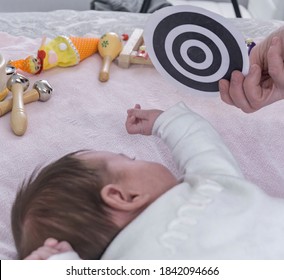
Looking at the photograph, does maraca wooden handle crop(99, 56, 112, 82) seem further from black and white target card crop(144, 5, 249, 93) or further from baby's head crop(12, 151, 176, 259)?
baby's head crop(12, 151, 176, 259)

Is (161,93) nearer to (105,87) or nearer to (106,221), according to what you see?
(105,87)

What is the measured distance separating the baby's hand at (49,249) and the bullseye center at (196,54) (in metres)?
0.40

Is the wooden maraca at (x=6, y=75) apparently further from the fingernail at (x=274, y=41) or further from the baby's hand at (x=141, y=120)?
the fingernail at (x=274, y=41)

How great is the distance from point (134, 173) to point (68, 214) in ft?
0.35

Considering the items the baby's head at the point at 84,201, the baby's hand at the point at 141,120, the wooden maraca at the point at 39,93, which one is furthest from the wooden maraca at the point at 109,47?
the baby's head at the point at 84,201

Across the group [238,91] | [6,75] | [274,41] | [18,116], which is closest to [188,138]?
[238,91]

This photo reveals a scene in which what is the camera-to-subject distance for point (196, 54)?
854 mm

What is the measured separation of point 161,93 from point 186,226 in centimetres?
51

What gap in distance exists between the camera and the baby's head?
64 cm

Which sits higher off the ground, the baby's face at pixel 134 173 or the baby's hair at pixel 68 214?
the baby's face at pixel 134 173

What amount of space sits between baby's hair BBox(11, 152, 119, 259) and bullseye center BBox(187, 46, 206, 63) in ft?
0.96

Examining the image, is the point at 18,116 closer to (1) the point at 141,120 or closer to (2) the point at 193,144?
(1) the point at 141,120

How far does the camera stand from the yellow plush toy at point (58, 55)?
1126 mm

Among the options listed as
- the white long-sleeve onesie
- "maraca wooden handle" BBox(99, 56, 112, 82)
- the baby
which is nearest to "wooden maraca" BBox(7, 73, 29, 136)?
"maraca wooden handle" BBox(99, 56, 112, 82)
